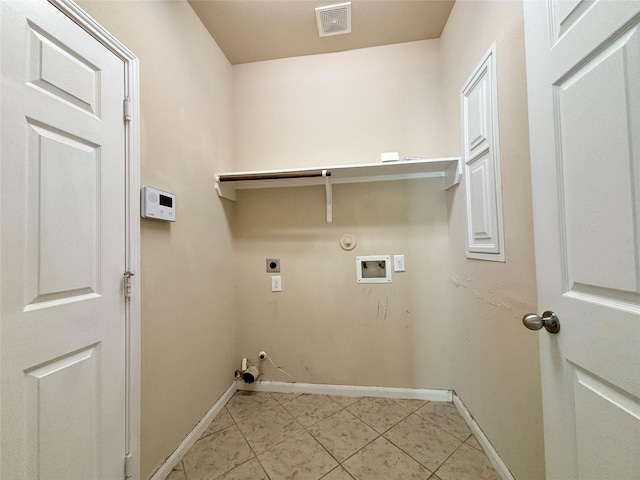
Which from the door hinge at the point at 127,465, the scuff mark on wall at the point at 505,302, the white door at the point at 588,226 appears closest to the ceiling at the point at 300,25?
the white door at the point at 588,226

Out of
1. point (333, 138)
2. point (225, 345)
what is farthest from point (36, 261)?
point (333, 138)

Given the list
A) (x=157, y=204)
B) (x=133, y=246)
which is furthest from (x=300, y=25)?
(x=133, y=246)

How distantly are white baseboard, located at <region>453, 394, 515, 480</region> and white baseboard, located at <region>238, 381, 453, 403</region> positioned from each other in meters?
0.15

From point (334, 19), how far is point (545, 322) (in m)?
2.09

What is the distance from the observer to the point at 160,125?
1.26m

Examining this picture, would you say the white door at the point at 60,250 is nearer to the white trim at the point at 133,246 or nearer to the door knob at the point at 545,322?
the white trim at the point at 133,246

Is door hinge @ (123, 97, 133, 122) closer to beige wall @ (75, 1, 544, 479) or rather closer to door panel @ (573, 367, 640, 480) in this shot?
beige wall @ (75, 1, 544, 479)

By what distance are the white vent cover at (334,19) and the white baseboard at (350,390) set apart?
269 centimetres

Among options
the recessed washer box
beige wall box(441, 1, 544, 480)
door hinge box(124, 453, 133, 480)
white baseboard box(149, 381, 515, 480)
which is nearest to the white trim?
door hinge box(124, 453, 133, 480)

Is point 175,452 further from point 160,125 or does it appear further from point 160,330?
point 160,125

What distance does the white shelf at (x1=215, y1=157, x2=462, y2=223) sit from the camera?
5.38ft

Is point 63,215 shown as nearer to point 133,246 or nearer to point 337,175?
point 133,246

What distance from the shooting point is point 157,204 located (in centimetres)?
119

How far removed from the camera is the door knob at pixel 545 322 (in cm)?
69
